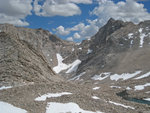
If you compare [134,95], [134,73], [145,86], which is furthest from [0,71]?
[134,73]

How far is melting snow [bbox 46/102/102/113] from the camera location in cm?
2385

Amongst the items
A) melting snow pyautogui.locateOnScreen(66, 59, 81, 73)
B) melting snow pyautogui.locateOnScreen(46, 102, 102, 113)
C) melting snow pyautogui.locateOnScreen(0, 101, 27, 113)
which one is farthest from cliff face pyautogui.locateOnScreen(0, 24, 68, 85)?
melting snow pyautogui.locateOnScreen(66, 59, 81, 73)

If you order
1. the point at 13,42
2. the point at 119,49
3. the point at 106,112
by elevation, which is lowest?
the point at 106,112

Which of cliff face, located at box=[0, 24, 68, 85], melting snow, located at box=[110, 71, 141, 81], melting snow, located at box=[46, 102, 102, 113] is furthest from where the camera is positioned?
melting snow, located at box=[110, 71, 141, 81]

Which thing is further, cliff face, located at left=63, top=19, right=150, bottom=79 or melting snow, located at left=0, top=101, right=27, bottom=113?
cliff face, located at left=63, top=19, right=150, bottom=79

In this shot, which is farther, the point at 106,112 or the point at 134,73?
the point at 134,73

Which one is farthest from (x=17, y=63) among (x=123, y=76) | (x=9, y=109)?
(x=123, y=76)

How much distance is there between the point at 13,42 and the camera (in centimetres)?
3434

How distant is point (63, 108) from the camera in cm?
2445

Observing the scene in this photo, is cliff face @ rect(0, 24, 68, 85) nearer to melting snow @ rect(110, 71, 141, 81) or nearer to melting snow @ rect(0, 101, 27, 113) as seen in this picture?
melting snow @ rect(0, 101, 27, 113)

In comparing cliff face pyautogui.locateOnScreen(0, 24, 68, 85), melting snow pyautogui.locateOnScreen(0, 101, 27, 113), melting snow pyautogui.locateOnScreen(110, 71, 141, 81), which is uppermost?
melting snow pyautogui.locateOnScreen(110, 71, 141, 81)

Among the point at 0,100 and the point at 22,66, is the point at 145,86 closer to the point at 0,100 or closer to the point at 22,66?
the point at 22,66

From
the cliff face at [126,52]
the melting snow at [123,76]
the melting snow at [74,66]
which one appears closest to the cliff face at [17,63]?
the melting snow at [123,76]

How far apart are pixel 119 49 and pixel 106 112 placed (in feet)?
332
